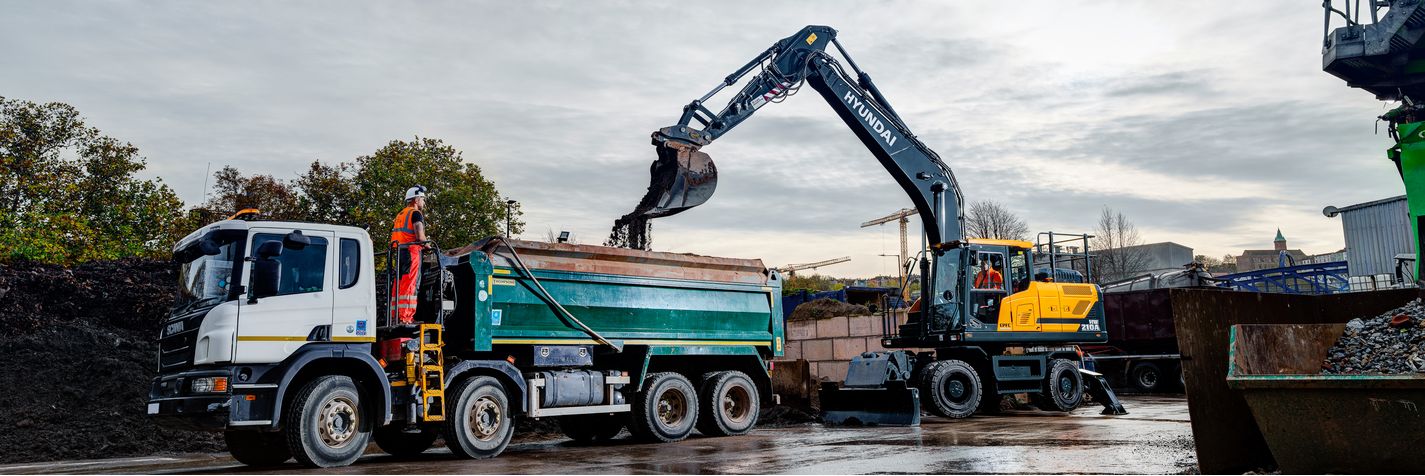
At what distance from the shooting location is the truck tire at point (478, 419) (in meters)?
9.80

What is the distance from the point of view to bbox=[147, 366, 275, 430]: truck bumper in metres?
8.41

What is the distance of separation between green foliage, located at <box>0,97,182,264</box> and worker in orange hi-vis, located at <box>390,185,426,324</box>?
17647mm

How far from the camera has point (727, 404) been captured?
12609 mm

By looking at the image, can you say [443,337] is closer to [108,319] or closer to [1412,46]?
[108,319]

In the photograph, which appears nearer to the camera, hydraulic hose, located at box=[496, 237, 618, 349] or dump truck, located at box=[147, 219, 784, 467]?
dump truck, located at box=[147, 219, 784, 467]

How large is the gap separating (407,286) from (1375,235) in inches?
1214

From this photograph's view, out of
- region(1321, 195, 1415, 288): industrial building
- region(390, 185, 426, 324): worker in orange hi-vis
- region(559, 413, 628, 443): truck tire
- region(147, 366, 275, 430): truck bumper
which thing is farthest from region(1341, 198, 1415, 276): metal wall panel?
region(147, 366, 275, 430): truck bumper

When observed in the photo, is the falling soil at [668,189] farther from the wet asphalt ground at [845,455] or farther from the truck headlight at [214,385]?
the truck headlight at [214,385]

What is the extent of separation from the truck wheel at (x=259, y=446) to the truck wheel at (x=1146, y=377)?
18427 millimetres

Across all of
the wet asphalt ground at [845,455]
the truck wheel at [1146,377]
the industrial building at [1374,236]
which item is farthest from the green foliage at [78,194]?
the industrial building at [1374,236]

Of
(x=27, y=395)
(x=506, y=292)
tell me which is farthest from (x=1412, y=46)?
(x=27, y=395)

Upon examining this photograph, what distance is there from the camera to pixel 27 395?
13.8 m

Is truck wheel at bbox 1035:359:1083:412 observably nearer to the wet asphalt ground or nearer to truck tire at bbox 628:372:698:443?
the wet asphalt ground

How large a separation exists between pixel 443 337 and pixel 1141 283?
2312 cm
